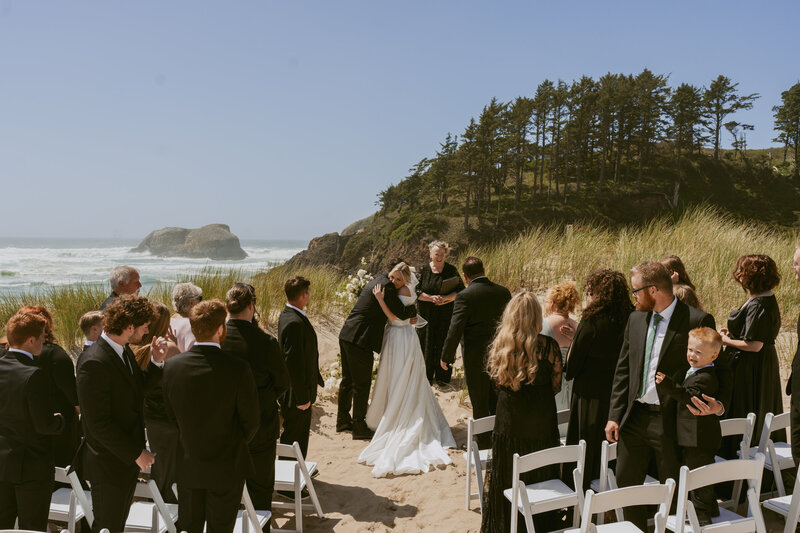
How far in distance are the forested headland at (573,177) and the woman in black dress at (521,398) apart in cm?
2959

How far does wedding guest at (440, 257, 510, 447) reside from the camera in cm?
589

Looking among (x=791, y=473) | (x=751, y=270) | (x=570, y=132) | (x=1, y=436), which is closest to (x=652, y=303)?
(x=751, y=270)

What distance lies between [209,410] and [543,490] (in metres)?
2.29

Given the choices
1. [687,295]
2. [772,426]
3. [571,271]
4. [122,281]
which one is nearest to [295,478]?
[122,281]

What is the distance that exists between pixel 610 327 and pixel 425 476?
2.47 meters

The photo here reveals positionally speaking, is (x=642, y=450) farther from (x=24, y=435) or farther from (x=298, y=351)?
(x=24, y=435)

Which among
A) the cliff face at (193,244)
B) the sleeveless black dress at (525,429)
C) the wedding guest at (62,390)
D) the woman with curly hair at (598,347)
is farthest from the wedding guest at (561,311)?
the cliff face at (193,244)

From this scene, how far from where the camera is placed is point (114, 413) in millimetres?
3203

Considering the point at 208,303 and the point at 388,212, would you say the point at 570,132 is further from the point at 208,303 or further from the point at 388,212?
the point at 208,303

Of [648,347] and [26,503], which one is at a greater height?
[648,347]

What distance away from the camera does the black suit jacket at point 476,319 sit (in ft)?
19.3

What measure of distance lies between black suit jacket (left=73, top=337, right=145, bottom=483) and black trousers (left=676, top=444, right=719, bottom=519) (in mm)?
3383

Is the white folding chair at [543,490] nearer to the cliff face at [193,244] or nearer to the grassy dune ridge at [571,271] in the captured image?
the grassy dune ridge at [571,271]

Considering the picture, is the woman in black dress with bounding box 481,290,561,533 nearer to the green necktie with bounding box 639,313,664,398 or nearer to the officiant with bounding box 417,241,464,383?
the green necktie with bounding box 639,313,664,398
